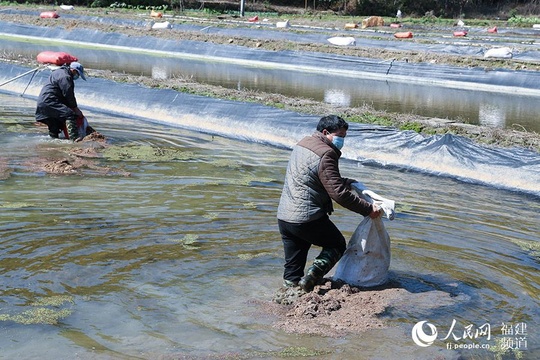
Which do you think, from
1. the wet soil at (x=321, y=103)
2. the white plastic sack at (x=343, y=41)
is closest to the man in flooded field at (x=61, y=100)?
the wet soil at (x=321, y=103)

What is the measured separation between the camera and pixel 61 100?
11.7 meters

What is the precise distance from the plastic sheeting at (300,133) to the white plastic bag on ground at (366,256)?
485 centimetres

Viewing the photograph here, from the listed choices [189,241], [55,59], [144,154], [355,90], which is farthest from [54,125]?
[355,90]

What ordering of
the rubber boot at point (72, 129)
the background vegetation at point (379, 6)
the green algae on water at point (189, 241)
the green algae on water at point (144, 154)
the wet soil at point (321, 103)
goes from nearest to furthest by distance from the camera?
the green algae on water at point (189, 241), the green algae on water at point (144, 154), the rubber boot at point (72, 129), the wet soil at point (321, 103), the background vegetation at point (379, 6)

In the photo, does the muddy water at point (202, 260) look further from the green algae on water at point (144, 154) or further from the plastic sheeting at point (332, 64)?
the plastic sheeting at point (332, 64)

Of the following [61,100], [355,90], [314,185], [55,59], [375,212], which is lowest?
[355,90]

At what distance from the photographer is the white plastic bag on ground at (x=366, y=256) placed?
6188 millimetres

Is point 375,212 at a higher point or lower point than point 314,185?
lower

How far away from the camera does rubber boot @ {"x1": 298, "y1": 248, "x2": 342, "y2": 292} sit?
235 inches

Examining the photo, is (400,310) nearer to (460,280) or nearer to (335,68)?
(460,280)

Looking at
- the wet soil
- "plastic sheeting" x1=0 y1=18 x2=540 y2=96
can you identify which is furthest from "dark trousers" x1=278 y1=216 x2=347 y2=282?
"plastic sheeting" x1=0 y1=18 x2=540 y2=96

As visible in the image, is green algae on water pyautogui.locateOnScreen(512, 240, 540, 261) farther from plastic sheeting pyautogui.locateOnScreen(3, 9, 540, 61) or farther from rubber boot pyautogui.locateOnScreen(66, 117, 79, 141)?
plastic sheeting pyautogui.locateOnScreen(3, 9, 540, 61)

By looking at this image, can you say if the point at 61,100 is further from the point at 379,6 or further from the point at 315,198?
the point at 379,6

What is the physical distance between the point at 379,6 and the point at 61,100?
5073cm
